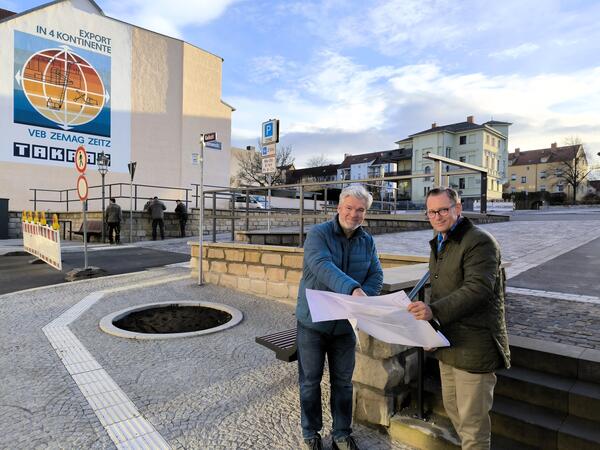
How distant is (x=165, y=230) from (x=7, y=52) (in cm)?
1136

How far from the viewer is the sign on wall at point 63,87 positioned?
61.6 feet

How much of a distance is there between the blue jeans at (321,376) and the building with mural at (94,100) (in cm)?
1684

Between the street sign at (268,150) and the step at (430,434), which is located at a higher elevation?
the street sign at (268,150)

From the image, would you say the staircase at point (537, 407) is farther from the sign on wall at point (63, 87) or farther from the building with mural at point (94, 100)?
the sign on wall at point (63, 87)

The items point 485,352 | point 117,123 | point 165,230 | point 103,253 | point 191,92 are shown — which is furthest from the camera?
point 191,92

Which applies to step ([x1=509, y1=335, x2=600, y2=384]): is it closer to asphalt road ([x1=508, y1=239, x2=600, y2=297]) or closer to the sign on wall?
asphalt road ([x1=508, y1=239, x2=600, y2=297])

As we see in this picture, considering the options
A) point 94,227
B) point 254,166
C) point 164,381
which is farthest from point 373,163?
point 164,381

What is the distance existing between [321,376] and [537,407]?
145 centimetres

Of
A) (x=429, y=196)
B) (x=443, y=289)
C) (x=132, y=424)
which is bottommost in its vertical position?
(x=132, y=424)

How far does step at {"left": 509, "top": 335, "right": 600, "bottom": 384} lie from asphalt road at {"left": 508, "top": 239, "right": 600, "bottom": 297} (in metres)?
2.40

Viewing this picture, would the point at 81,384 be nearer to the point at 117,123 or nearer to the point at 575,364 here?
the point at 575,364

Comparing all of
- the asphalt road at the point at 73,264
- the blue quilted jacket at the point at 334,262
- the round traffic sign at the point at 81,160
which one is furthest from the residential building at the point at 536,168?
the blue quilted jacket at the point at 334,262

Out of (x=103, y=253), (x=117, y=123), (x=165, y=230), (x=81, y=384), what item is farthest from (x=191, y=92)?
(x=81, y=384)

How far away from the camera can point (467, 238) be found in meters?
2.01
